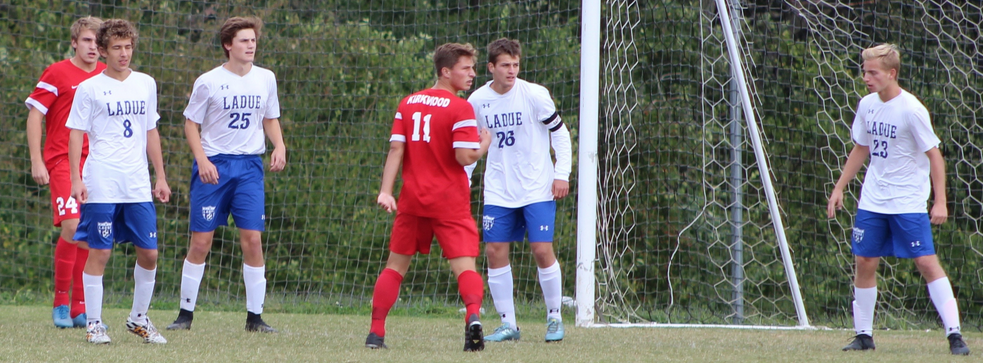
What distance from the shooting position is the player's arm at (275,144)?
17.9 ft

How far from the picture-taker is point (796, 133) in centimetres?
835

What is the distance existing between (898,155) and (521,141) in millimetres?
1968

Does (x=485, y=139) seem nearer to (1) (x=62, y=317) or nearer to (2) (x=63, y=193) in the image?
(2) (x=63, y=193)

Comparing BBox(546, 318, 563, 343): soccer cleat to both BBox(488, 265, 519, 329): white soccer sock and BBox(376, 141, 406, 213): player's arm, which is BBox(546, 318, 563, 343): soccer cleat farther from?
BBox(376, 141, 406, 213): player's arm

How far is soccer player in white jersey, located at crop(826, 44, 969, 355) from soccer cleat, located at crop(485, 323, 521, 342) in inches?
69.3

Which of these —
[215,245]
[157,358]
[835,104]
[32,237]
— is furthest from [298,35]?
[157,358]

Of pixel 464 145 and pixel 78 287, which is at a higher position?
pixel 464 145

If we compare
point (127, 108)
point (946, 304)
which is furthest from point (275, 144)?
point (946, 304)

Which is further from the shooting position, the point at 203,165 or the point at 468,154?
the point at 203,165

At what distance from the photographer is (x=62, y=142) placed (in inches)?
224

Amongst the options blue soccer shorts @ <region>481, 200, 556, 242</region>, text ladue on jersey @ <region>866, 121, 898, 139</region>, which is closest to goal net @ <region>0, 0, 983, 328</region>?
blue soccer shorts @ <region>481, 200, 556, 242</region>

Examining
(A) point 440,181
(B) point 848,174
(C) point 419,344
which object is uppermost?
(B) point 848,174

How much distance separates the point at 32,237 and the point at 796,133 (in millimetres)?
7594

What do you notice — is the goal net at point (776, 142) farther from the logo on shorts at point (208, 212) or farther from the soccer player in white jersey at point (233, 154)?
the logo on shorts at point (208, 212)
